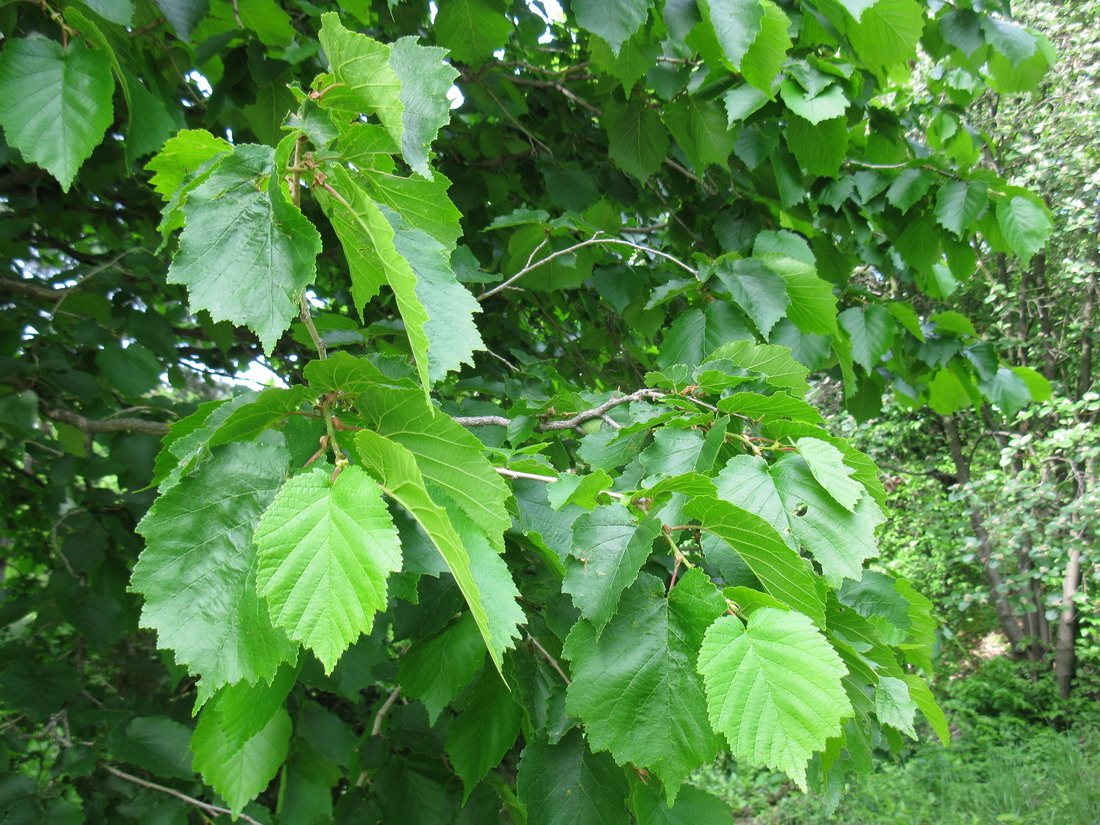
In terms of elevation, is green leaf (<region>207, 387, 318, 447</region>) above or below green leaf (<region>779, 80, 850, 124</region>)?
below

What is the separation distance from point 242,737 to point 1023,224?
2275mm

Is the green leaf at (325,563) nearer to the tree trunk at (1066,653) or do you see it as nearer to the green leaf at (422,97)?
the green leaf at (422,97)

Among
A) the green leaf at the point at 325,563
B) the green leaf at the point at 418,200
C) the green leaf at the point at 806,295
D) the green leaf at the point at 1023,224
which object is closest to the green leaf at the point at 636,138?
A: the green leaf at the point at 806,295

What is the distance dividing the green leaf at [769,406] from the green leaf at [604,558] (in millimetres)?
250

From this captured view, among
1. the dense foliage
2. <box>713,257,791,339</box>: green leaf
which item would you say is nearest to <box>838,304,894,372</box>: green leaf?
the dense foliage

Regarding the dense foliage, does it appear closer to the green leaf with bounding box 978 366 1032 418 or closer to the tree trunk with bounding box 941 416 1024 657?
the green leaf with bounding box 978 366 1032 418

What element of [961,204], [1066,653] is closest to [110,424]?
[961,204]

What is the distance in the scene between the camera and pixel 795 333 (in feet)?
6.06

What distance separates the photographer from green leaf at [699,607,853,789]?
0.57 metres

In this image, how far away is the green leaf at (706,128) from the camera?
73.9 inches

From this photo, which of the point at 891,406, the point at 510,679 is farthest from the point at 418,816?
the point at 891,406

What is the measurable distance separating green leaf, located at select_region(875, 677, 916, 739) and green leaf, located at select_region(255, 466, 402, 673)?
72 cm

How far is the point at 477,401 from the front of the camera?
65.9 inches

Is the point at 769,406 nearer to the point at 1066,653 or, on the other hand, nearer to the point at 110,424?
the point at 110,424
